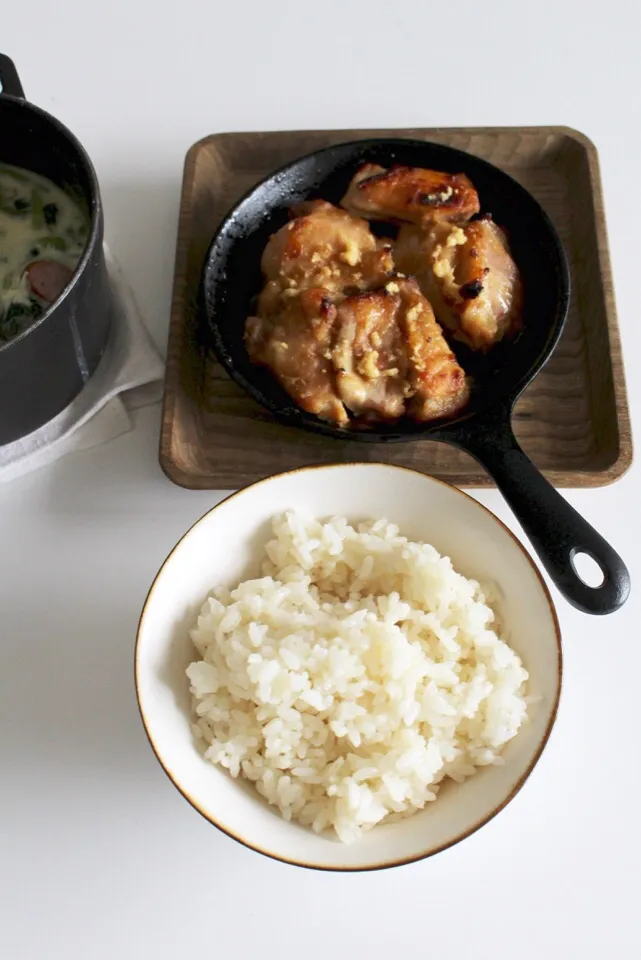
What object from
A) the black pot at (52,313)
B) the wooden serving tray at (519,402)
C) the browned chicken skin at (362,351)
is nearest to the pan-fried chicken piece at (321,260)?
the browned chicken skin at (362,351)

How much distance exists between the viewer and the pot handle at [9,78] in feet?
4.66

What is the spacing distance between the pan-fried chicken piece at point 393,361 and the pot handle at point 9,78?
0.61m

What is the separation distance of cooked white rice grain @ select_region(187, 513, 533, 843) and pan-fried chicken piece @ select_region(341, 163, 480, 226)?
615 millimetres

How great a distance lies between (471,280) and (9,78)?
78 cm

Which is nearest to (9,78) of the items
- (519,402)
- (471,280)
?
(471,280)

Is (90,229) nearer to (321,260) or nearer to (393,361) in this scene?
(321,260)

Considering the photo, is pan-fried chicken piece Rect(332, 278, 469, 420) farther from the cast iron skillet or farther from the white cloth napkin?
the white cloth napkin

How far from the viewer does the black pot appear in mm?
1311

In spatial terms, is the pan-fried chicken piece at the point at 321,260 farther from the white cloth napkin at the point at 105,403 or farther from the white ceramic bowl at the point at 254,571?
the white ceramic bowl at the point at 254,571

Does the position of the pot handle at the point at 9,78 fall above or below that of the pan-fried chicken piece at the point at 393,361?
above

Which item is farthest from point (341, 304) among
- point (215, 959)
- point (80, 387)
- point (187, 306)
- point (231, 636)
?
point (215, 959)

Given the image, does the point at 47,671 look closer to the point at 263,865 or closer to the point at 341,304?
the point at 263,865

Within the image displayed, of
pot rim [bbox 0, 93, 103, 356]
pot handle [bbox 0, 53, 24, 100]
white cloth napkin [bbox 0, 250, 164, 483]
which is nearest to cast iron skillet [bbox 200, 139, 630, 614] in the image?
white cloth napkin [bbox 0, 250, 164, 483]

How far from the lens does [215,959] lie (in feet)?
4.04
